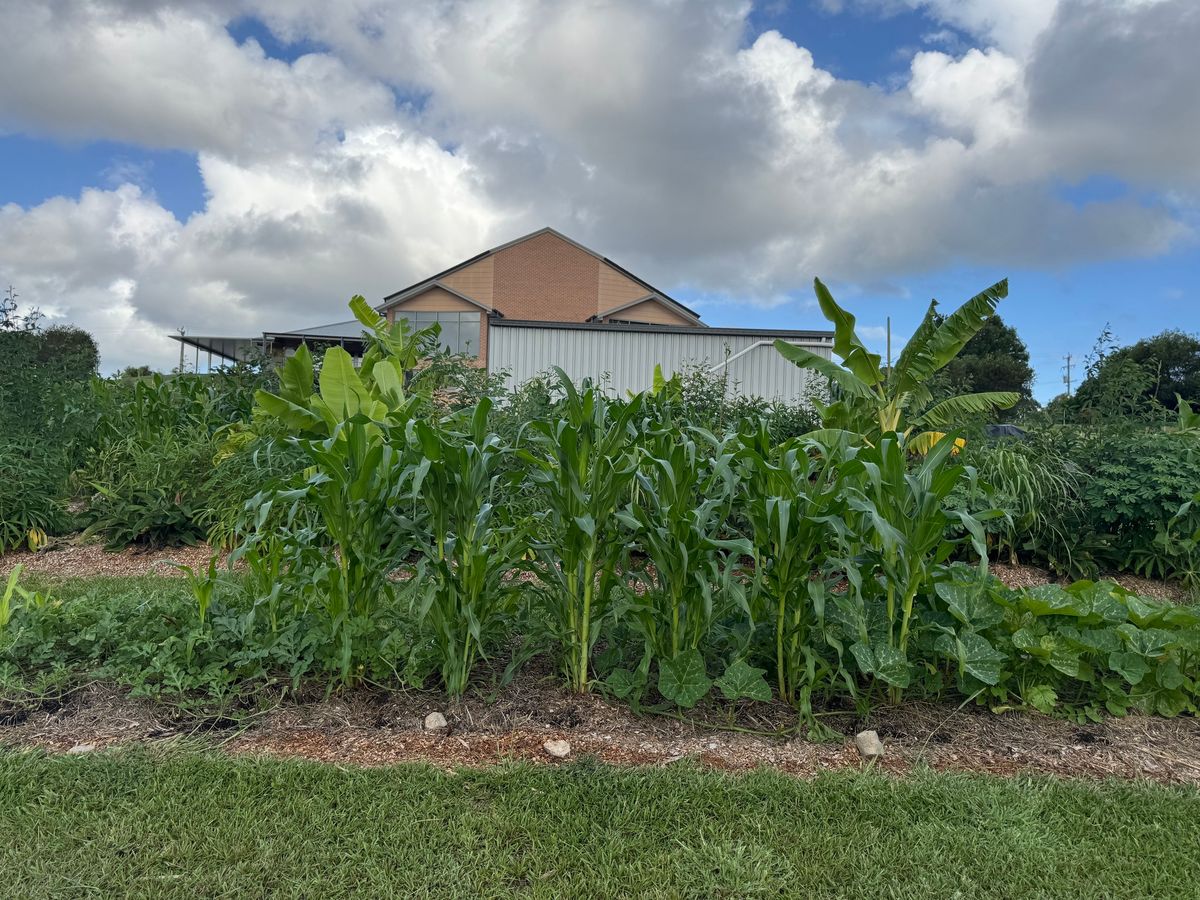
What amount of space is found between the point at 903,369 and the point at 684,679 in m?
5.80

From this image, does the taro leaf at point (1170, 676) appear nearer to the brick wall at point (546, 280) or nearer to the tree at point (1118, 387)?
the tree at point (1118, 387)

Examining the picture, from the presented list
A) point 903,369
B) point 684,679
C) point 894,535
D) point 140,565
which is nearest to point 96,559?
point 140,565

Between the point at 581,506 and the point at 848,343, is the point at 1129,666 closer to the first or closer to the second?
the point at 581,506

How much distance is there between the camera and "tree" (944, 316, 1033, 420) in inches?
1474

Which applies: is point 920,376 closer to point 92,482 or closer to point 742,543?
point 742,543

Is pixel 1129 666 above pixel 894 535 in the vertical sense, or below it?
below

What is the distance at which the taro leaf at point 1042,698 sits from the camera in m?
2.92

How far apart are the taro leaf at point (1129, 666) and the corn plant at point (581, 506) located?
208 cm

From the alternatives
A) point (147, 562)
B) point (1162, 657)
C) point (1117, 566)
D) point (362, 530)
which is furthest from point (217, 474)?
point (1117, 566)

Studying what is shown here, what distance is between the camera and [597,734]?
277cm

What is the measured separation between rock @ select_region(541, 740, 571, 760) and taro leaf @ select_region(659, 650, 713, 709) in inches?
16.2

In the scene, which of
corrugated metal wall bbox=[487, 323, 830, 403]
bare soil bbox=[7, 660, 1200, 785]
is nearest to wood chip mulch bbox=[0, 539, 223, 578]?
bare soil bbox=[7, 660, 1200, 785]

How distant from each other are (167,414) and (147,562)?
7.74 ft

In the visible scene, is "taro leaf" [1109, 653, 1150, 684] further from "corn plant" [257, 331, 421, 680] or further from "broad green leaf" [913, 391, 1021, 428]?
"broad green leaf" [913, 391, 1021, 428]
